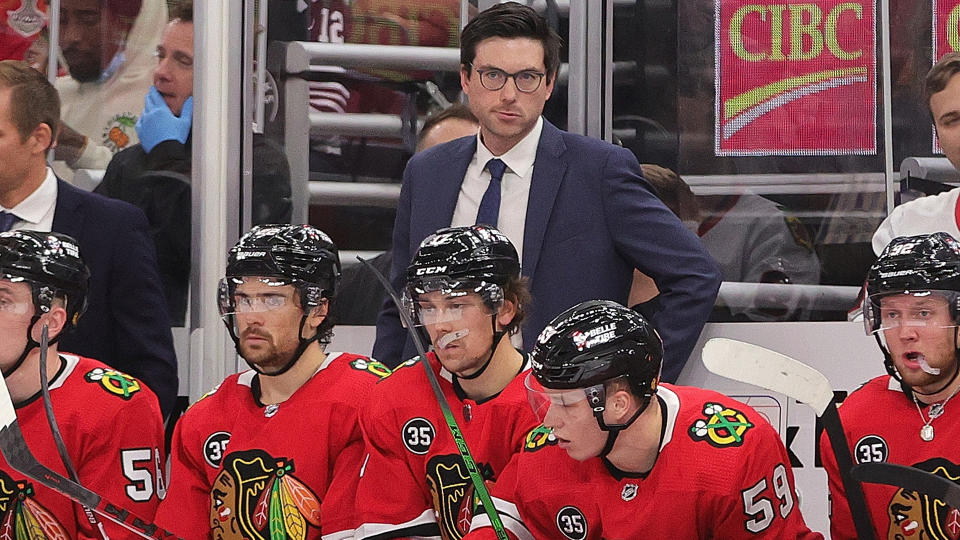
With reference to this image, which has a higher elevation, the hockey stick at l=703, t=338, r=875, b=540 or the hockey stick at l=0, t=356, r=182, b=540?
the hockey stick at l=703, t=338, r=875, b=540

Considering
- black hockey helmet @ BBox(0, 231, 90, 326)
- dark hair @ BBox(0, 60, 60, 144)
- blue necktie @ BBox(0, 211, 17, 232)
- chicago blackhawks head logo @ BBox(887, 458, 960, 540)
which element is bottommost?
chicago blackhawks head logo @ BBox(887, 458, 960, 540)

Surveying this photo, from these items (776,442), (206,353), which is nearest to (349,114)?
(206,353)

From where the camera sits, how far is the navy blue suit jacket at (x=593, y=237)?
303 cm

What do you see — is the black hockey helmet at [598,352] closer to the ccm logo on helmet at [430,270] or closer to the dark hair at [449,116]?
the ccm logo on helmet at [430,270]

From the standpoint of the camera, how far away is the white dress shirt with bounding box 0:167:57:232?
3.35 m

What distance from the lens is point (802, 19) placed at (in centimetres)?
350

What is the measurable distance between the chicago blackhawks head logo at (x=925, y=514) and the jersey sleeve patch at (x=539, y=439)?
64cm

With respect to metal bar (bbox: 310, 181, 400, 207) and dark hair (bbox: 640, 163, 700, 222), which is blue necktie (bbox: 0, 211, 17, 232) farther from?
dark hair (bbox: 640, 163, 700, 222)

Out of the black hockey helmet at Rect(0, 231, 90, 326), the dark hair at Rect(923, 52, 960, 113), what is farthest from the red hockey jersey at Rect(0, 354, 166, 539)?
the dark hair at Rect(923, 52, 960, 113)

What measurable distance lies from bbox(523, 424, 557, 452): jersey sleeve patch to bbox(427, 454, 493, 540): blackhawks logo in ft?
0.50

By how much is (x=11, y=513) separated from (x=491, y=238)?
1072 millimetres

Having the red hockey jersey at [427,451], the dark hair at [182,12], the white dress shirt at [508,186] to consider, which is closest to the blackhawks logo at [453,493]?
the red hockey jersey at [427,451]

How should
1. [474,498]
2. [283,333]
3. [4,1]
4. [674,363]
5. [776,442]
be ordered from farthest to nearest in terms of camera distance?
[4,1] < [674,363] < [283,333] < [474,498] < [776,442]

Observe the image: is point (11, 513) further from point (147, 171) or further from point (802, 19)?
point (802, 19)
